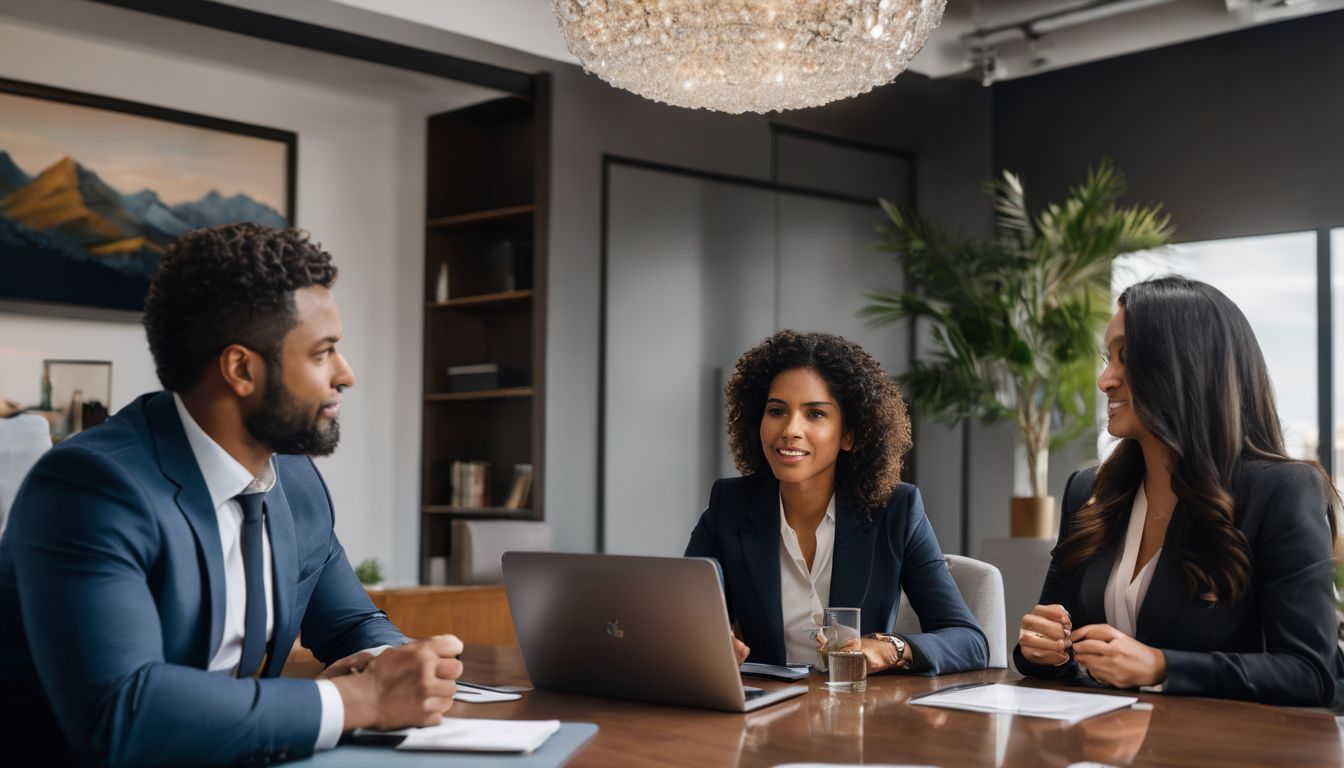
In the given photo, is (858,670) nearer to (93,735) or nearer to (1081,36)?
(93,735)

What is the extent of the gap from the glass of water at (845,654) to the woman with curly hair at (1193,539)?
12.4 inches

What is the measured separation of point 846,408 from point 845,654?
2.77ft

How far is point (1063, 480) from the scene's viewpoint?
650 cm

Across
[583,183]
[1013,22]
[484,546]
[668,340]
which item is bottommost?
[484,546]

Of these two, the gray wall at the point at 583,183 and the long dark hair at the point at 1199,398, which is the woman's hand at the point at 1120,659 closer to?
the long dark hair at the point at 1199,398

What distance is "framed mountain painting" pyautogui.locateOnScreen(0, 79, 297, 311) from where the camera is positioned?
5234mm

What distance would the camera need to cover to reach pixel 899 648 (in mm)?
2154

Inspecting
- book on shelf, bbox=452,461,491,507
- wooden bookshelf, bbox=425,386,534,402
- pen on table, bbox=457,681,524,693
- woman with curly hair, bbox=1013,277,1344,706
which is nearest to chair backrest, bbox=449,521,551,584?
wooden bookshelf, bbox=425,386,534,402

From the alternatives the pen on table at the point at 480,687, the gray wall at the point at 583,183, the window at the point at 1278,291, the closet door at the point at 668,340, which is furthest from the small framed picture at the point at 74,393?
the window at the point at 1278,291

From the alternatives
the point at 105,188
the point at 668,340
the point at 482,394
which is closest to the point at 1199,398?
the point at 668,340

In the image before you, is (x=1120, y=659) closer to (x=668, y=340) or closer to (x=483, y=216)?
(x=668, y=340)

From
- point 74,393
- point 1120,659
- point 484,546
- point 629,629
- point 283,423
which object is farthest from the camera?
point 74,393

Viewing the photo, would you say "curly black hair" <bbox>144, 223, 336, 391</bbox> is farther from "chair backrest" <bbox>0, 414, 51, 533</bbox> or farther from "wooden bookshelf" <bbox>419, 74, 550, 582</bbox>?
"wooden bookshelf" <bbox>419, 74, 550, 582</bbox>

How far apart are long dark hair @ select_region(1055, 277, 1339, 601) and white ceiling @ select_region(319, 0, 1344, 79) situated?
376cm
